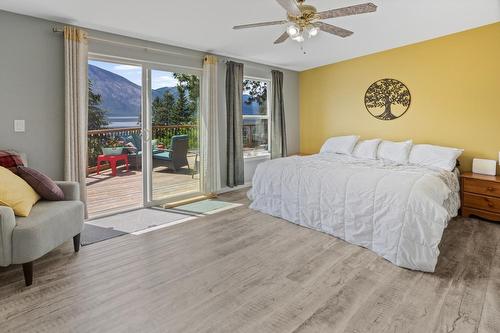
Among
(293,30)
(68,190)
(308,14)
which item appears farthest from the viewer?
(68,190)

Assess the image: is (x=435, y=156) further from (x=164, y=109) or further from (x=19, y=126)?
(x=19, y=126)

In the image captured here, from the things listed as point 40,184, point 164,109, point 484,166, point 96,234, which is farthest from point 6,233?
point 484,166

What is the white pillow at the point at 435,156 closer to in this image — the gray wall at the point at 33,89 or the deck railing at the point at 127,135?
the deck railing at the point at 127,135

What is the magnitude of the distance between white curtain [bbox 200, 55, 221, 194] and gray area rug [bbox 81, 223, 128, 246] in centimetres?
175

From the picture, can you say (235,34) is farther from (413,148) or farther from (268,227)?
(413,148)

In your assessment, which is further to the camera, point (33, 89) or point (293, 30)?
point (33, 89)

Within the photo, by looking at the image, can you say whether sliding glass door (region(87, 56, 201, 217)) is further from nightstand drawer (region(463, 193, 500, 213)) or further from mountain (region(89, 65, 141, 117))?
nightstand drawer (region(463, 193, 500, 213))

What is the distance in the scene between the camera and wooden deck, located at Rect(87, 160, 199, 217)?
423 centimetres

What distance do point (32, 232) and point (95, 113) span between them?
7.61ft

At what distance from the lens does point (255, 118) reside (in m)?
5.69

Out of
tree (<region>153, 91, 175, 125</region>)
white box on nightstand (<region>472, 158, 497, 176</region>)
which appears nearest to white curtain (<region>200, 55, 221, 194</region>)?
tree (<region>153, 91, 175, 125</region>)

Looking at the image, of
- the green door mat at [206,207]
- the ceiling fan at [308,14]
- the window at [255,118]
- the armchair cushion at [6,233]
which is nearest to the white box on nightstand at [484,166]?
the ceiling fan at [308,14]

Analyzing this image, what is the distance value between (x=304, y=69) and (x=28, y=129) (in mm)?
4791

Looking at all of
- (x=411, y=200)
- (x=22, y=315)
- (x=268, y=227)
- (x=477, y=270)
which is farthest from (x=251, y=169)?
(x=22, y=315)
